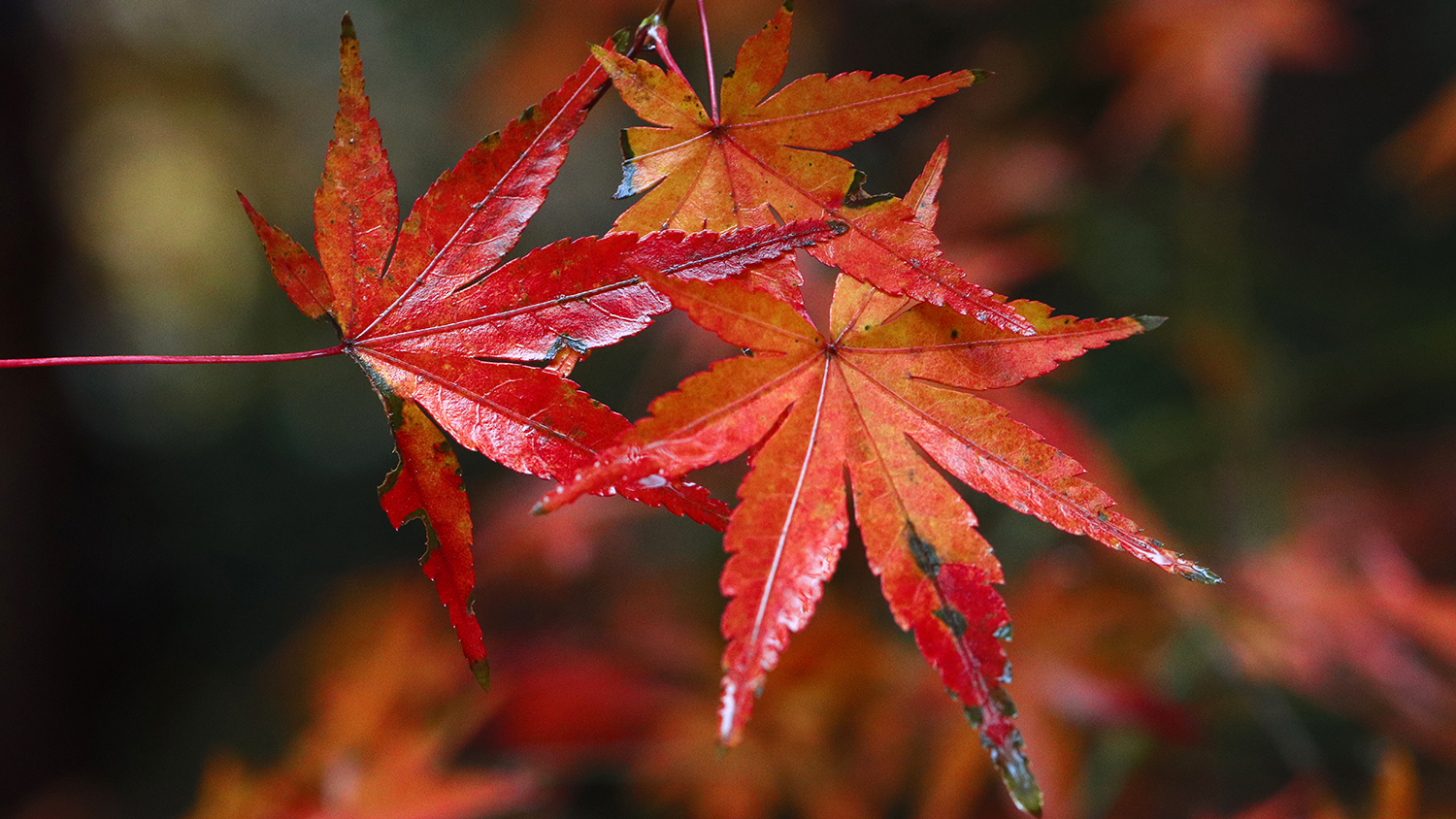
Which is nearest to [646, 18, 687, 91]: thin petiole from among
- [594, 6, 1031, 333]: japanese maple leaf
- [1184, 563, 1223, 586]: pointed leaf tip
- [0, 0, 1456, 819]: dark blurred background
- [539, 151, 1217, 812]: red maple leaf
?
[594, 6, 1031, 333]: japanese maple leaf

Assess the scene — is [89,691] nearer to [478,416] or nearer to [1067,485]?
[478,416]

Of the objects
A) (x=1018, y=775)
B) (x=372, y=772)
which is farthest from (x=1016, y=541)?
(x=1018, y=775)

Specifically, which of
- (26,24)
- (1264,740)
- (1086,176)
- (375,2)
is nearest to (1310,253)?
(1086,176)

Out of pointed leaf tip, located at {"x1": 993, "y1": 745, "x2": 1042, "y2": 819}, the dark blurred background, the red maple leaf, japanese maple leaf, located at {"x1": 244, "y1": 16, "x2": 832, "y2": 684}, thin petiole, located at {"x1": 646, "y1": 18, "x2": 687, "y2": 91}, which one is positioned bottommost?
the dark blurred background

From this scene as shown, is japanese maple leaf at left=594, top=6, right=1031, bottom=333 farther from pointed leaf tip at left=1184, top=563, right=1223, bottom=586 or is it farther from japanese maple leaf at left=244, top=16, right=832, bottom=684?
pointed leaf tip at left=1184, top=563, right=1223, bottom=586

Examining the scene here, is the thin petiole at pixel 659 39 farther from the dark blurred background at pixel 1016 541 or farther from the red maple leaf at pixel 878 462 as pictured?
the dark blurred background at pixel 1016 541
